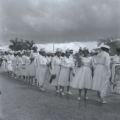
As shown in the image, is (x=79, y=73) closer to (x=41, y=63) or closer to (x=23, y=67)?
(x=41, y=63)

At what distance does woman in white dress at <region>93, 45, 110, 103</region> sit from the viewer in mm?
11672

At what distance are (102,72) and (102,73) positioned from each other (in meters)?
0.04

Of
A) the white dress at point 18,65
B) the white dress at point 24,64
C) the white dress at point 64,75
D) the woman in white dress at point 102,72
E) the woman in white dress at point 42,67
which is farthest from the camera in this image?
the white dress at point 18,65

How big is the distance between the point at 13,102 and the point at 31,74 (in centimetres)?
862

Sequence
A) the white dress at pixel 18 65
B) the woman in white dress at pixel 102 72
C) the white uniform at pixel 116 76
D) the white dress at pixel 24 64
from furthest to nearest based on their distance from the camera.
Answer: the white dress at pixel 18 65, the white dress at pixel 24 64, the white uniform at pixel 116 76, the woman in white dress at pixel 102 72

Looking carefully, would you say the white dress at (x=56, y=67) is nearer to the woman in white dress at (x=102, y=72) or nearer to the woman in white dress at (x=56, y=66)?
the woman in white dress at (x=56, y=66)

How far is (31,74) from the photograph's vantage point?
20.1m

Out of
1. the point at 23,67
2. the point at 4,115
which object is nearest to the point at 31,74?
the point at 23,67

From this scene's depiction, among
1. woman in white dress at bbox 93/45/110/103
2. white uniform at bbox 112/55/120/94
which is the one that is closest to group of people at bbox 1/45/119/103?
woman in white dress at bbox 93/45/110/103

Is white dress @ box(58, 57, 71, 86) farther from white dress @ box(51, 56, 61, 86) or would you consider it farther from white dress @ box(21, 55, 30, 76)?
white dress @ box(21, 55, 30, 76)

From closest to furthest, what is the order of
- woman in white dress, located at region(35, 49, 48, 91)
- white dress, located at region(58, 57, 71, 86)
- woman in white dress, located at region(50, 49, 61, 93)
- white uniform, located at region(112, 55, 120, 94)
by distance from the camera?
white uniform, located at region(112, 55, 120, 94), white dress, located at region(58, 57, 71, 86), woman in white dress, located at region(50, 49, 61, 93), woman in white dress, located at region(35, 49, 48, 91)

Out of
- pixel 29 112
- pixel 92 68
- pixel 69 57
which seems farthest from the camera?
pixel 69 57

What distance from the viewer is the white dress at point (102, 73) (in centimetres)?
1171

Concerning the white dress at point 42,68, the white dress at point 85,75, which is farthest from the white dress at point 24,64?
the white dress at point 85,75
